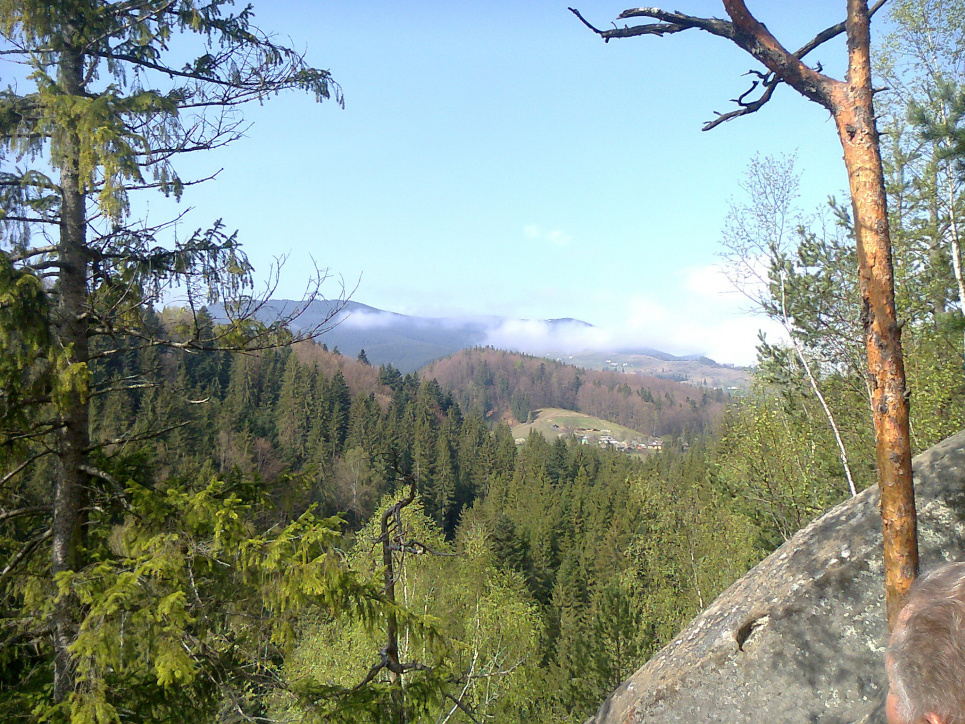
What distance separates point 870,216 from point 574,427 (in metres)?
139

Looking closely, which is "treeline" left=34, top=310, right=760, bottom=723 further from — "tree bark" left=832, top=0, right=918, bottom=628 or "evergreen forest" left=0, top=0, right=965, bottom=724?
"tree bark" left=832, top=0, right=918, bottom=628

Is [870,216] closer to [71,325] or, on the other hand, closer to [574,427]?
[71,325]

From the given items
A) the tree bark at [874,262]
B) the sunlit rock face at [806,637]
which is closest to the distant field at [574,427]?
the sunlit rock face at [806,637]

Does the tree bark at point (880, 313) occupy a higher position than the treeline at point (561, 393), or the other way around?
the tree bark at point (880, 313)

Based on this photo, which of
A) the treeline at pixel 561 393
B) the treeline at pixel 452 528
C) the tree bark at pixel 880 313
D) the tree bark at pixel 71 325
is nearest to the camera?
the tree bark at pixel 880 313

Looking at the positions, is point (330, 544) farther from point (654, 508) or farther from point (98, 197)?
point (654, 508)

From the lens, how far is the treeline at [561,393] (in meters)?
151

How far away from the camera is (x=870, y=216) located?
4.04m

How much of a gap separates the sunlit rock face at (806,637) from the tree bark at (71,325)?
15.5ft

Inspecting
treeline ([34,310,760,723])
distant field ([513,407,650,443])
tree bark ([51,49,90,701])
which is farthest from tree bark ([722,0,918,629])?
distant field ([513,407,650,443])

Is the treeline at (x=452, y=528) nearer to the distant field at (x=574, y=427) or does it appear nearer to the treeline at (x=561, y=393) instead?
the distant field at (x=574, y=427)

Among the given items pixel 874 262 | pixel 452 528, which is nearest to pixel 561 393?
pixel 452 528

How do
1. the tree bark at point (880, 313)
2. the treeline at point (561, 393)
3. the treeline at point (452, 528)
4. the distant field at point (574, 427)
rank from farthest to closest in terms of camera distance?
the treeline at point (561, 393)
the distant field at point (574, 427)
the treeline at point (452, 528)
the tree bark at point (880, 313)

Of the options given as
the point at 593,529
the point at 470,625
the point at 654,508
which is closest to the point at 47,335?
the point at 470,625
